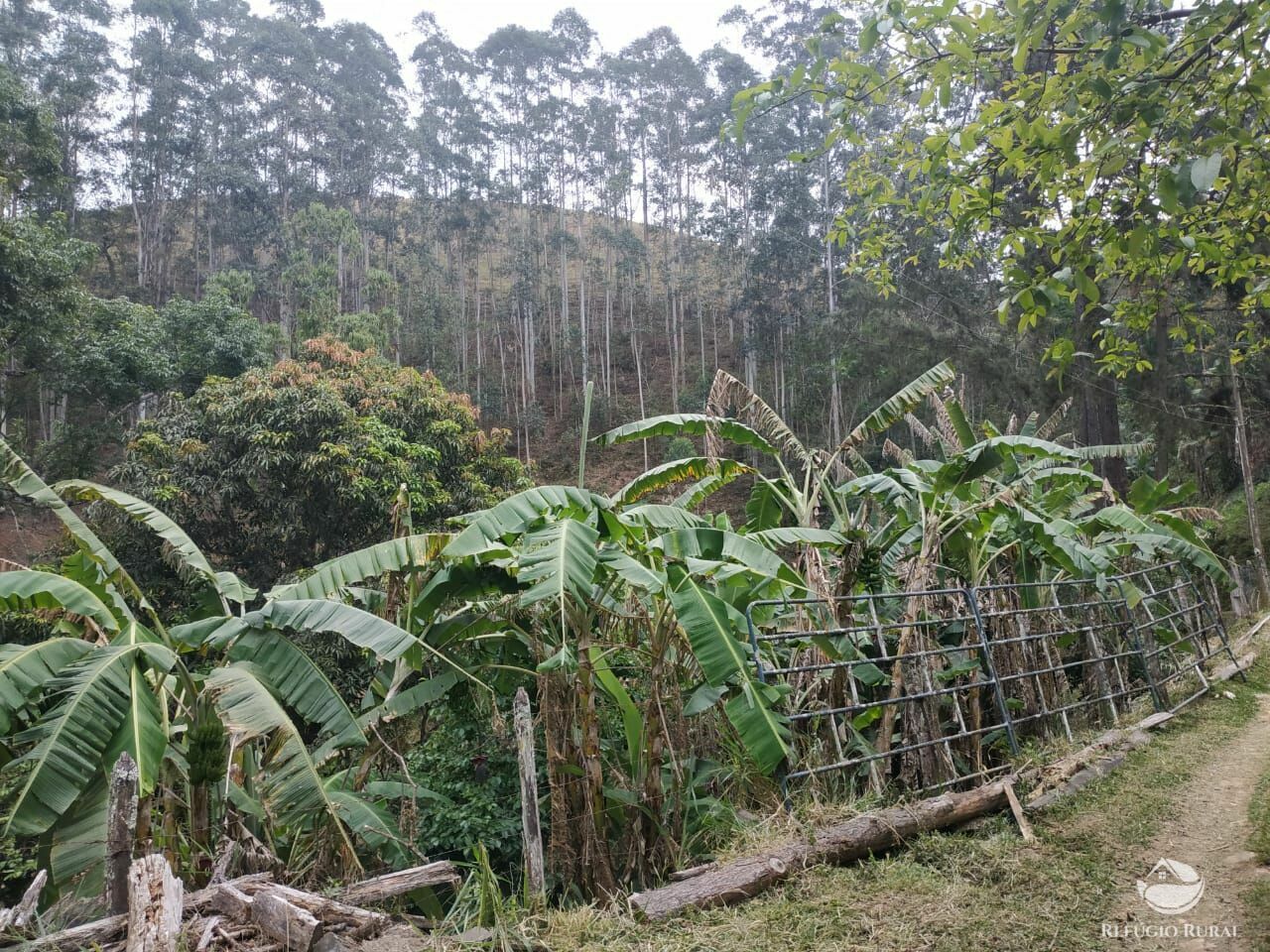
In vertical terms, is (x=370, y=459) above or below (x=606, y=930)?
above

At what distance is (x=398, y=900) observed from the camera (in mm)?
4059

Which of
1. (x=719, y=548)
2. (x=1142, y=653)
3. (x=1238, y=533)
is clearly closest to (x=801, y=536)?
(x=719, y=548)

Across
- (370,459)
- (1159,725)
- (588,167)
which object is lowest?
(1159,725)

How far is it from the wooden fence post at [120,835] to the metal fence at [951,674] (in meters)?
2.85

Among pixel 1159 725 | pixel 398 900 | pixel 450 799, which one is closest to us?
pixel 398 900

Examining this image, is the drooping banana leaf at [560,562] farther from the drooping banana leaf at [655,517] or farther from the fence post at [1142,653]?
the fence post at [1142,653]

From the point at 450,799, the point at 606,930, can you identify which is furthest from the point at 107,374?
the point at 606,930

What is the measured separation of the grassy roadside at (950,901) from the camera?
10.8ft

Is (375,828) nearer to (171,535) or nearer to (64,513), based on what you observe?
(171,535)

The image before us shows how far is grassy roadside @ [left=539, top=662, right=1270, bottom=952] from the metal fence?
1.80ft

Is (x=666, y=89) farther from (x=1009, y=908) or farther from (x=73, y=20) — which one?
(x=1009, y=908)

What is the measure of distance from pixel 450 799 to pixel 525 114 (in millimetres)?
38485

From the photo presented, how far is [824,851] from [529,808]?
4.79 feet

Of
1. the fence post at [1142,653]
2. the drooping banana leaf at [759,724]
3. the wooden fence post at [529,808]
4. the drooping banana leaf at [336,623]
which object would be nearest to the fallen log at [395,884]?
the wooden fence post at [529,808]
